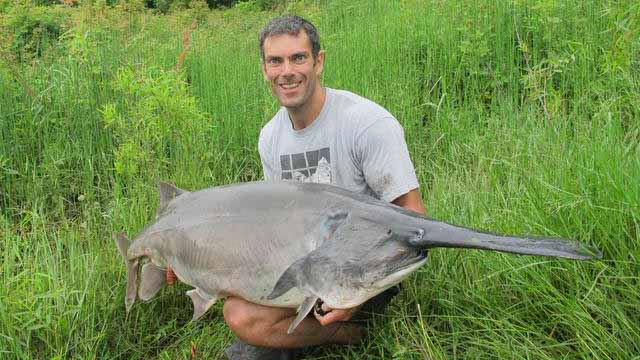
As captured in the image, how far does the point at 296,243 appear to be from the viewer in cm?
222

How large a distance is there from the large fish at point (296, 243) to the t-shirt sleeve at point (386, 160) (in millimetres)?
331

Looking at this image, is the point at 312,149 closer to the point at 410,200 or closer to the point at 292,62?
the point at 292,62

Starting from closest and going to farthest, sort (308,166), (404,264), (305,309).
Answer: (404,264) < (305,309) < (308,166)

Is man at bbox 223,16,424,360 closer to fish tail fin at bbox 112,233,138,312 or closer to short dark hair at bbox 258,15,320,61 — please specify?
short dark hair at bbox 258,15,320,61

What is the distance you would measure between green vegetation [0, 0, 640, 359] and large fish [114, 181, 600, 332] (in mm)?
339

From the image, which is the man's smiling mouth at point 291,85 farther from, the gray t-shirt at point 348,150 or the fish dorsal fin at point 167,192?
the fish dorsal fin at point 167,192

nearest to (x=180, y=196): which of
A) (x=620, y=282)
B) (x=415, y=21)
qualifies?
(x=620, y=282)

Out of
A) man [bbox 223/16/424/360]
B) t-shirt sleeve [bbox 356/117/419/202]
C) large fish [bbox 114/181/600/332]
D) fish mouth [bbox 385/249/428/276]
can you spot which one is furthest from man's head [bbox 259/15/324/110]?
fish mouth [bbox 385/249/428/276]

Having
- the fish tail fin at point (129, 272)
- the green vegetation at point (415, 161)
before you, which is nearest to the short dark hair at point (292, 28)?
the green vegetation at point (415, 161)

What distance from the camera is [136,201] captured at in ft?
11.5

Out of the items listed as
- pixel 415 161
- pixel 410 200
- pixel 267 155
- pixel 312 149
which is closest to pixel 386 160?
pixel 410 200

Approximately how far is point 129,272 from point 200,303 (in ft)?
1.59

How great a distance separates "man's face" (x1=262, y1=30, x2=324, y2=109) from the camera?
2.72 meters

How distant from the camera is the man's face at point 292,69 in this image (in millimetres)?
2717
